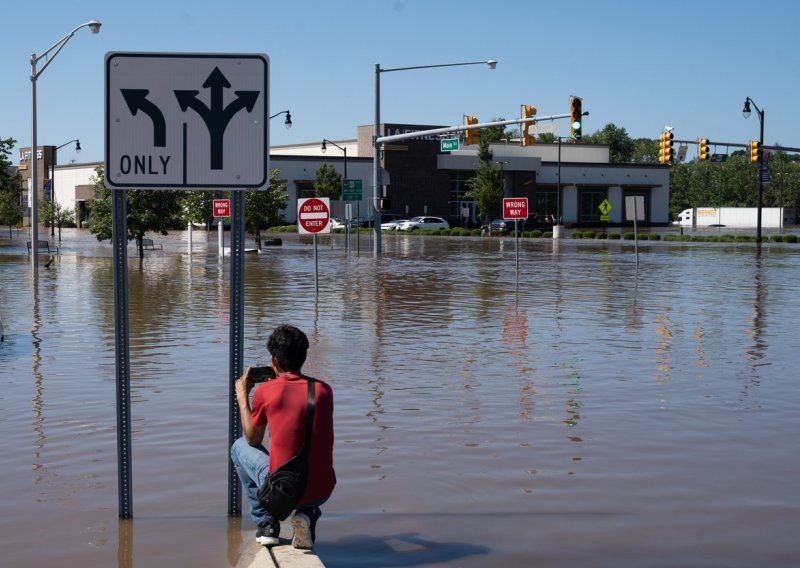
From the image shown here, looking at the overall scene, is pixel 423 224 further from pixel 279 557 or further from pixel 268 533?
pixel 279 557

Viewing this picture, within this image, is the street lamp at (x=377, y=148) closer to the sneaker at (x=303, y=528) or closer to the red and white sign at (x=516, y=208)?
the red and white sign at (x=516, y=208)

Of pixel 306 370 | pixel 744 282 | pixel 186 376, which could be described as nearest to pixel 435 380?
pixel 306 370

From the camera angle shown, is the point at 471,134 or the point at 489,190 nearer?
the point at 471,134

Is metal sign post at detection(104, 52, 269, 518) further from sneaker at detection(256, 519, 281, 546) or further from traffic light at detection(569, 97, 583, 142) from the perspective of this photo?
traffic light at detection(569, 97, 583, 142)

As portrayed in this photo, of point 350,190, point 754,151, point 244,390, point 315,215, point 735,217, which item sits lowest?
point 244,390

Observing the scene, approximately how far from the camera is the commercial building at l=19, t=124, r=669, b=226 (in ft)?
341

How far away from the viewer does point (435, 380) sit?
12.4 meters

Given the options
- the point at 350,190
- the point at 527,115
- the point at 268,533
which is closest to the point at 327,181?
the point at 350,190

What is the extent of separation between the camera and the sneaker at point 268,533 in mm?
5770

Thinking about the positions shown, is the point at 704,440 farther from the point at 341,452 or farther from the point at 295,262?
the point at 295,262

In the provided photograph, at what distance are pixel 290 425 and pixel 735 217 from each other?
114486 mm

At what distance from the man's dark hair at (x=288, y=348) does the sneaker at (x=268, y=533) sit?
80cm

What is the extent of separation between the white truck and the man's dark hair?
10762 centimetres

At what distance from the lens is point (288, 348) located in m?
5.65
